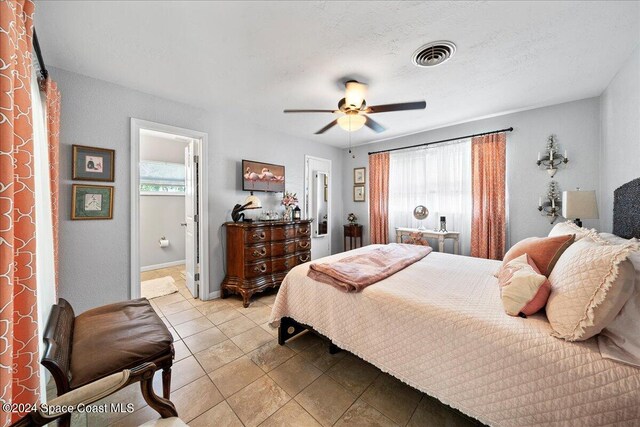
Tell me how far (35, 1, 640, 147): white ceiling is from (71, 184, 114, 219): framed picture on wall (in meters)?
1.11

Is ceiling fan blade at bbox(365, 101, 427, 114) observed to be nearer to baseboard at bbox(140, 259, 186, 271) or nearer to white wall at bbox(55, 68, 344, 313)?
white wall at bbox(55, 68, 344, 313)

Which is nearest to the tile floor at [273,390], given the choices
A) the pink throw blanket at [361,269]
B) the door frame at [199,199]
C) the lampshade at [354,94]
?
the pink throw blanket at [361,269]

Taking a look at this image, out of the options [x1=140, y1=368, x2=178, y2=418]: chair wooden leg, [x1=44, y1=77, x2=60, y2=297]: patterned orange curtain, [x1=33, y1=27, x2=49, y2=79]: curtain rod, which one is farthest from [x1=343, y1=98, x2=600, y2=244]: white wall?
[x1=140, y1=368, x2=178, y2=418]: chair wooden leg

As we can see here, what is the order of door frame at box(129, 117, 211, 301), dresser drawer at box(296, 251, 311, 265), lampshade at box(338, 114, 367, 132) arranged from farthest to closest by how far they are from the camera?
dresser drawer at box(296, 251, 311, 265) < door frame at box(129, 117, 211, 301) < lampshade at box(338, 114, 367, 132)

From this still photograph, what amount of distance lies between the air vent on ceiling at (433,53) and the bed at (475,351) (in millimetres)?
1808

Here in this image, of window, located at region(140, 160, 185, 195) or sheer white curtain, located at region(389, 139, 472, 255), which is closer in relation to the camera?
sheer white curtain, located at region(389, 139, 472, 255)

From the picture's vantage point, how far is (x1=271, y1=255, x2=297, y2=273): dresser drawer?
3321 millimetres

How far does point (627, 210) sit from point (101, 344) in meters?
3.81

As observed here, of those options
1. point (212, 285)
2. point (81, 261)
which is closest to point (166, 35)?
point (81, 261)

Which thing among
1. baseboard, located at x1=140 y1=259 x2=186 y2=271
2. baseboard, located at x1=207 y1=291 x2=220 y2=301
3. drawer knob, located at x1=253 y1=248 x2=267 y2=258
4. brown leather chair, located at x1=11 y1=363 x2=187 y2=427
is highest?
drawer knob, located at x1=253 y1=248 x2=267 y2=258

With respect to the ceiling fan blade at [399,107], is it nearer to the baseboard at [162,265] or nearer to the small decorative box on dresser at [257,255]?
the small decorative box on dresser at [257,255]

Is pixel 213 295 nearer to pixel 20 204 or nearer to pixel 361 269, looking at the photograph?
pixel 361 269

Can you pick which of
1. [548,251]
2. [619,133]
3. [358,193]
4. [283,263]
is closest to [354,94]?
[548,251]

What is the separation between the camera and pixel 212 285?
317 centimetres
